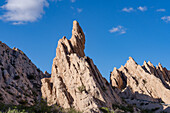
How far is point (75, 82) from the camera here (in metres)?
59.5

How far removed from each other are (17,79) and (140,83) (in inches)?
2394

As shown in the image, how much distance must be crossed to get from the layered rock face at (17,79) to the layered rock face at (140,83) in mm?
42194

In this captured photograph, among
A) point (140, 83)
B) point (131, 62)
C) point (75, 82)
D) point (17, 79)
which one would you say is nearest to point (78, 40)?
point (75, 82)

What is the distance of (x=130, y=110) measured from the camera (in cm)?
5931

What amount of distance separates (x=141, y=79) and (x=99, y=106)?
56089mm

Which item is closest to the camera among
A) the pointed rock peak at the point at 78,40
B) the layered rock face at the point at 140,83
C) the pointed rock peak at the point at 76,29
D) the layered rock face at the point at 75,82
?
the layered rock face at the point at 75,82

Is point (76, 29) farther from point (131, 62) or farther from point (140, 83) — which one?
point (131, 62)

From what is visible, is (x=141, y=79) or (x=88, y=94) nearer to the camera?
(x=88, y=94)

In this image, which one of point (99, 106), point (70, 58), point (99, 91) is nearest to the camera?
point (99, 106)

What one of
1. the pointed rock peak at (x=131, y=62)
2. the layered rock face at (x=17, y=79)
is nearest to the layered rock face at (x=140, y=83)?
the pointed rock peak at (x=131, y=62)

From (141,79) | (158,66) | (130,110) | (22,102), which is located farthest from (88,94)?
(158,66)

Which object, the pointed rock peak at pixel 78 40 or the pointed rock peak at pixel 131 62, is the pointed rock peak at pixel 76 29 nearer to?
the pointed rock peak at pixel 78 40

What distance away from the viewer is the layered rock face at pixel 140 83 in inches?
3585

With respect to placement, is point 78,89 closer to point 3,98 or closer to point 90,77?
point 90,77
